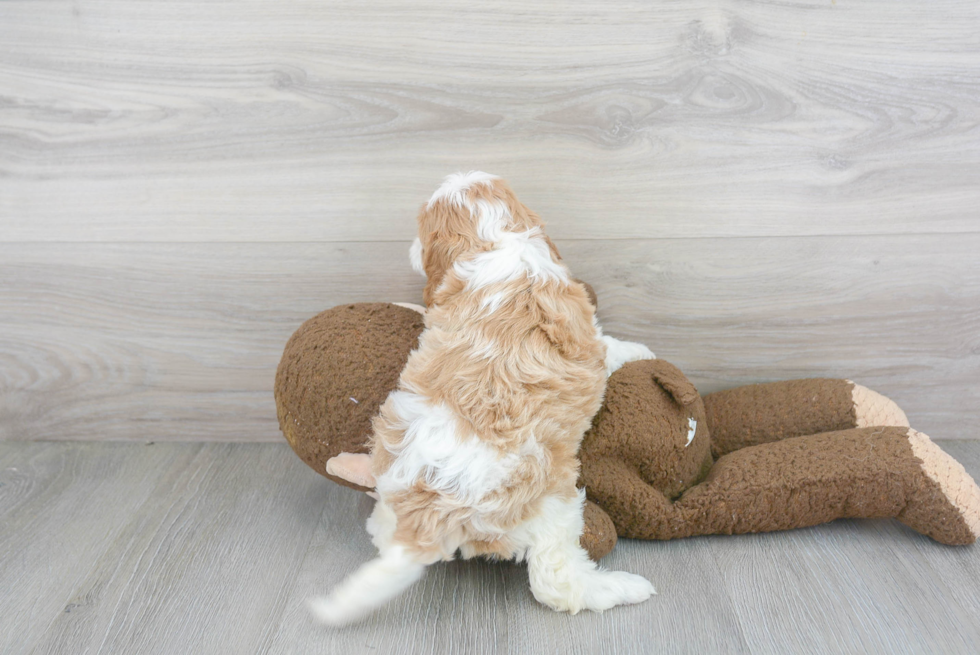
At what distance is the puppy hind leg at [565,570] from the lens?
34.6 inches

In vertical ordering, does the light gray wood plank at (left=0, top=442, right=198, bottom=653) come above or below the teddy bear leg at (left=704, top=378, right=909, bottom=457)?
below

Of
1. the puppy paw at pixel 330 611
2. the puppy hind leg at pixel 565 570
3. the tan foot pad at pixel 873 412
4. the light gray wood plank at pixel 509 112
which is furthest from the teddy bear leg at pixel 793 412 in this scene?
the puppy paw at pixel 330 611

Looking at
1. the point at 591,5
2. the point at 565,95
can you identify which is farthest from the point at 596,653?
the point at 591,5

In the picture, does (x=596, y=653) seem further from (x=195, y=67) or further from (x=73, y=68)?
(x=73, y=68)

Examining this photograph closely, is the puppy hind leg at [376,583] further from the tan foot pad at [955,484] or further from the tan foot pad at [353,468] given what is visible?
the tan foot pad at [955,484]

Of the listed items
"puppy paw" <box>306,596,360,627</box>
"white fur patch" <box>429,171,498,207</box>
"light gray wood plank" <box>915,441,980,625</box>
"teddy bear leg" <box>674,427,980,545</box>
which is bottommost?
"puppy paw" <box>306,596,360,627</box>

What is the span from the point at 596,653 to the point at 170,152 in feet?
3.53

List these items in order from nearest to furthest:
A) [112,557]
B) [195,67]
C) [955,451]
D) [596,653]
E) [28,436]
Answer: [596,653], [112,557], [195,67], [955,451], [28,436]

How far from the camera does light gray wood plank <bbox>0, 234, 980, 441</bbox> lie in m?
1.22

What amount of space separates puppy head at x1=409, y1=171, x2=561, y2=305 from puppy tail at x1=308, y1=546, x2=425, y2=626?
14.0 inches

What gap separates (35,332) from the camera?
51.9 inches

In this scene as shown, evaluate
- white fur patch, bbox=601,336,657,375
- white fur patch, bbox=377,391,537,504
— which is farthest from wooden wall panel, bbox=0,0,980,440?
white fur patch, bbox=377,391,537,504

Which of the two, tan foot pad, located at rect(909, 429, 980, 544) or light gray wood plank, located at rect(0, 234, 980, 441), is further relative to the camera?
light gray wood plank, located at rect(0, 234, 980, 441)

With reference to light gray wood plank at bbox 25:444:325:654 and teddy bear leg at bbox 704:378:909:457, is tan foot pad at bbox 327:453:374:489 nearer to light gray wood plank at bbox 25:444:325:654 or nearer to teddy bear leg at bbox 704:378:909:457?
light gray wood plank at bbox 25:444:325:654
